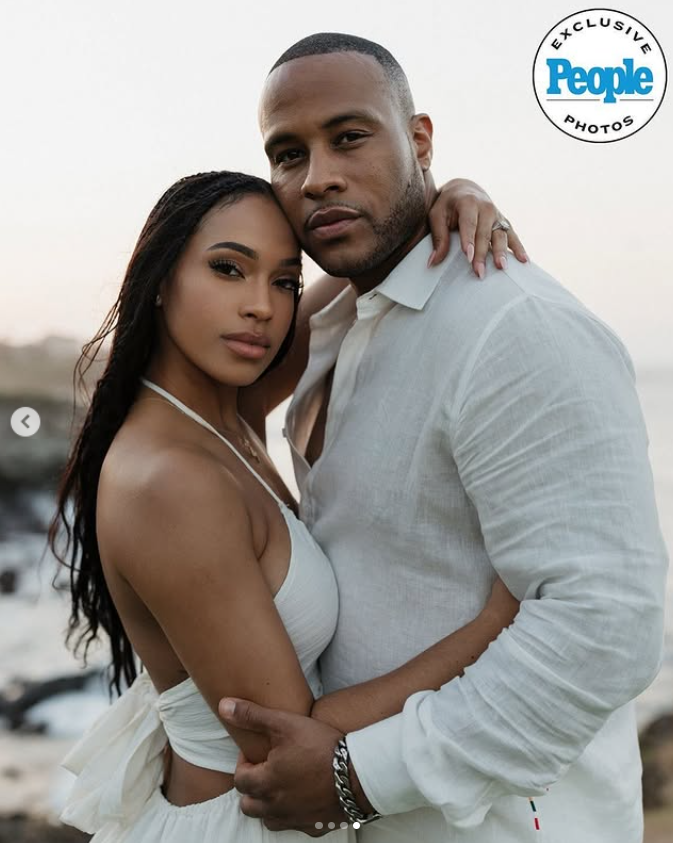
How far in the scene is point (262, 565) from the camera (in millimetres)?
1575

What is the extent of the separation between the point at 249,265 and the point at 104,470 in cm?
43

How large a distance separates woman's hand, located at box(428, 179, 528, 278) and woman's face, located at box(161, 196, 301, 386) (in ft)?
0.85

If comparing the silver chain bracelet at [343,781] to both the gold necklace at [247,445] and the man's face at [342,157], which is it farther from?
the man's face at [342,157]

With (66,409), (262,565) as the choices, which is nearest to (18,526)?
(66,409)

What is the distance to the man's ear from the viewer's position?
177 centimetres

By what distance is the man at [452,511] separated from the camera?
131 cm

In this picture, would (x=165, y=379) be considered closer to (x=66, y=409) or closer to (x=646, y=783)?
(x=66, y=409)

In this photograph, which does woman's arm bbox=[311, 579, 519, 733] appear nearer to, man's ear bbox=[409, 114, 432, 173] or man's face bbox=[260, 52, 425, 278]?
man's face bbox=[260, 52, 425, 278]

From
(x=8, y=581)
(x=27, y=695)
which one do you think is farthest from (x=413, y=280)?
(x=27, y=695)

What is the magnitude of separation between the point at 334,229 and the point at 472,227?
0.23m

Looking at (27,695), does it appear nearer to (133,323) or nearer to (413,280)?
(133,323)

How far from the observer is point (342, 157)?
1627 mm

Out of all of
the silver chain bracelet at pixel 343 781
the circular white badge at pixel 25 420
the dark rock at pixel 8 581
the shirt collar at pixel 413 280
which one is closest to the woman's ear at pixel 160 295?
the shirt collar at pixel 413 280

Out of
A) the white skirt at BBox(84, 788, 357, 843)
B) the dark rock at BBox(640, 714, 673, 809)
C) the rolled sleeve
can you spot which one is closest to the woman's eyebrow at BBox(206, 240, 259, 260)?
the rolled sleeve
